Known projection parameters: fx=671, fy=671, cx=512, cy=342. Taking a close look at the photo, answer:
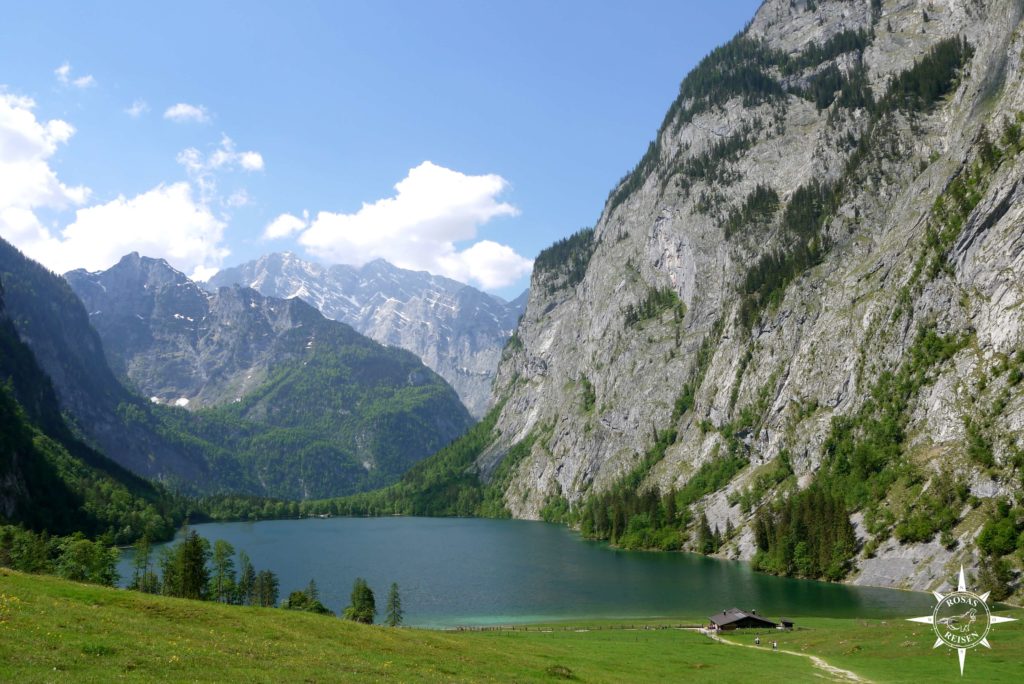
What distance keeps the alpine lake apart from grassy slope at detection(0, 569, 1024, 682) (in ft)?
96.2

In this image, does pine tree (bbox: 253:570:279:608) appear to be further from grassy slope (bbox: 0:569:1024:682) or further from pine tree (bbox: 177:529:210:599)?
grassy slope (bbox: 0:569:1024:682)

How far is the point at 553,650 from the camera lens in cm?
6303

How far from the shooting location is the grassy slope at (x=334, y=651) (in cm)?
3116

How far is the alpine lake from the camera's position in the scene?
10281cm

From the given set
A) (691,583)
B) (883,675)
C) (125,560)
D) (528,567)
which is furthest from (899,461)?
(125,560)

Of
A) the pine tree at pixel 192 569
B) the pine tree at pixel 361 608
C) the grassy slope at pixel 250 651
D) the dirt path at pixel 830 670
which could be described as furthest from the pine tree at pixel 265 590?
the dirt path at pixel 830 670

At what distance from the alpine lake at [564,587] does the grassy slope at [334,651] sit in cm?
2933

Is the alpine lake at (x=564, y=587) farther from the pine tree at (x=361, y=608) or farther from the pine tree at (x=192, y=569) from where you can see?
the pine tree at (x=192, y=569)

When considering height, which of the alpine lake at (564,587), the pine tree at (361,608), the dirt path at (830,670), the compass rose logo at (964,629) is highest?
the compass rose logo at (964,629)

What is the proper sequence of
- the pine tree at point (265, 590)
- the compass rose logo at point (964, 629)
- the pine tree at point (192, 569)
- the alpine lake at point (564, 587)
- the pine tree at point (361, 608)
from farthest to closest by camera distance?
the alpine lake at point (564, 587) → the pine tree at point (265, 590) → the pine tree at point (361, 608) → the pine tree at point (192, 569) → the compass rose logo at point (964, 629)

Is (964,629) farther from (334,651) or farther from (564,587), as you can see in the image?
(564,587)

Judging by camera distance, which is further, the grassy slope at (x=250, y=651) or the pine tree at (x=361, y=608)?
the pine tree at (x=361, y=608)

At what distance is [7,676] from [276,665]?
13.0 metres

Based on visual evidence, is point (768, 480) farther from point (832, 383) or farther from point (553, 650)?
point (553, 650)
